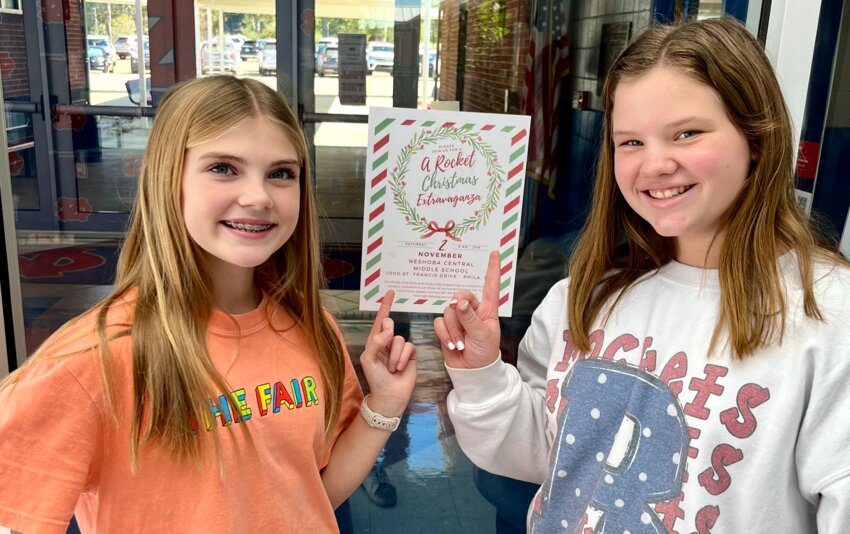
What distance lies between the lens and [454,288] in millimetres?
1648

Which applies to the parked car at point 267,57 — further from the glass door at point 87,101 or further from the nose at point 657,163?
the nose at point 657,163

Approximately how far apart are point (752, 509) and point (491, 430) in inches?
17.5

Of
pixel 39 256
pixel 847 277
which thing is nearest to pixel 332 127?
pixel 39 256

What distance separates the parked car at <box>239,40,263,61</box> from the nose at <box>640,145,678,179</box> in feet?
5.52

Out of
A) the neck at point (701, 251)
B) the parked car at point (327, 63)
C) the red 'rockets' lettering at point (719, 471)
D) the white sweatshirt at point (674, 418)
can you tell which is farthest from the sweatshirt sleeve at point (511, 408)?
the parked car at point (327, 63)

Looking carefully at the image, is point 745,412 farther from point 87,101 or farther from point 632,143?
point 87,101

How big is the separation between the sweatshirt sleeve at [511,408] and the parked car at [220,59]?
4.87 feet

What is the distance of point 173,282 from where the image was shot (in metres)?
1.24

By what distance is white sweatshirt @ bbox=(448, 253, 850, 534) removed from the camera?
1.09 m

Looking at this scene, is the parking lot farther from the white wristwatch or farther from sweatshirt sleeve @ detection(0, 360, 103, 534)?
sweatshirt sleeve @ detection(0, 360, 103, 534)

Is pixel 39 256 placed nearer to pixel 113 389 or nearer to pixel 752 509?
pixel 113 389

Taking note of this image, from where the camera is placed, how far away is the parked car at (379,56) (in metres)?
2.47

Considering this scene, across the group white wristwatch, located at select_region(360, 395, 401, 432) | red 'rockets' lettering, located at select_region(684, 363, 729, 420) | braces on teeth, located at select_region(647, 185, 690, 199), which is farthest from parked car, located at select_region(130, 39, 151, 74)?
red 'rockets' lettering, located at select_region(684, 363, 729, 420)

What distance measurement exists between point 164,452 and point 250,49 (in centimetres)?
166
